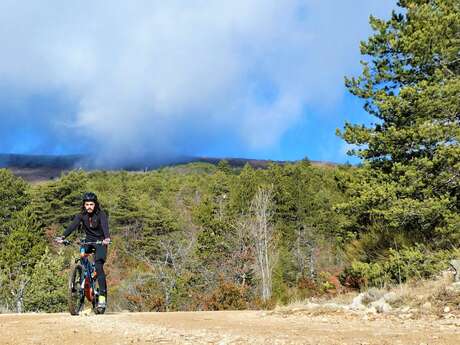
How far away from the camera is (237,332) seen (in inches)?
211

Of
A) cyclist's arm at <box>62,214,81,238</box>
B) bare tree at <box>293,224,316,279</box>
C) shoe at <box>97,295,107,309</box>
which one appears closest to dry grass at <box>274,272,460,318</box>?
shoe at <box>97,295,107,309</box>

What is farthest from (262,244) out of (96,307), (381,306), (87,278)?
(381,306)

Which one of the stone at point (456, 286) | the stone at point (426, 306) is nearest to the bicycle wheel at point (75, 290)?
the stone at point (426, 306)

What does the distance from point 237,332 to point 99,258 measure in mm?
3686

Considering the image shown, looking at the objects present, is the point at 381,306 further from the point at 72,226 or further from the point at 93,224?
the point at 72,226

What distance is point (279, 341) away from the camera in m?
4.57

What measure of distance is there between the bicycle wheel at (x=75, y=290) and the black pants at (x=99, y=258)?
29cm

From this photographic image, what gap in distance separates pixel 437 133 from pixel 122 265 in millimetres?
41080

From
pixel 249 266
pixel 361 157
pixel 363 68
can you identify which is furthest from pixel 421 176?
pixel 249 266

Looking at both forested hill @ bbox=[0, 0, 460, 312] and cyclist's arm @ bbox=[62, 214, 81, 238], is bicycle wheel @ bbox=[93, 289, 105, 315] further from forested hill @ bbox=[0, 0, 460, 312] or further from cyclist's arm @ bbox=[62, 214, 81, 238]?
forested hill @ bbox=[0, 0, 460, 312]

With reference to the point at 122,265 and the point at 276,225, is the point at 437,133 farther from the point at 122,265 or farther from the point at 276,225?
the point at 122,265

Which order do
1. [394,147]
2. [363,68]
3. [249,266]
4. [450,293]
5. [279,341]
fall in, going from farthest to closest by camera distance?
[249,266] < [363,68] < [394,147] < [450,293] < [279,341]

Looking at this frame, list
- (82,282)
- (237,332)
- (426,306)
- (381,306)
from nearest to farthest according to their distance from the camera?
(237,332), (426,306), (381,306), (82,282)

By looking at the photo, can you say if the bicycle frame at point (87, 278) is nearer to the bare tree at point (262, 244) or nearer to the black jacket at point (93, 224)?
the black jacket at point (93, 224)
